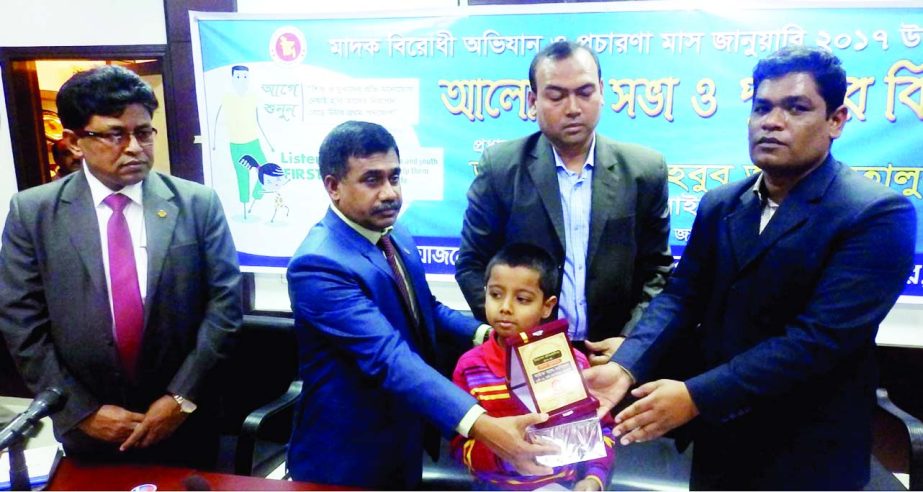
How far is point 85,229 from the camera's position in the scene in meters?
1.84

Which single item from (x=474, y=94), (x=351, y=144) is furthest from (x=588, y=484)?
(x=474, y=94)

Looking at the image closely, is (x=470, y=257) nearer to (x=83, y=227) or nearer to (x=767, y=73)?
(x=767, y=73)

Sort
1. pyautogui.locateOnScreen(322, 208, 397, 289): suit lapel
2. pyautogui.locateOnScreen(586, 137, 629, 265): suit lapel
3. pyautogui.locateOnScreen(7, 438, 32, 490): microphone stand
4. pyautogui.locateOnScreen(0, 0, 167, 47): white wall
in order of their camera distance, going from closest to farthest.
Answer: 1. pyautogui.locateOnScreen(7, 438, 32, 490): microphone stand
2. pyautogui.locateOnScreen(322, 208, 397, 289): suit lapel
3. pyautogui.locateOnScreen(586, 137, 629, 265): suit lapel
4. pyautogui.locateOnScreen(0, 0, 167, 47): white wall

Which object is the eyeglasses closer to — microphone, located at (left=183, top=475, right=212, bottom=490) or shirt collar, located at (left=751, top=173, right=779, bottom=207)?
microphone, located at (left=183, top=475, right=212, bottom=490)

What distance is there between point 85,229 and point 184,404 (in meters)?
0.63

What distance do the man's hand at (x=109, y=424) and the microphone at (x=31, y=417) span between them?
43 cm

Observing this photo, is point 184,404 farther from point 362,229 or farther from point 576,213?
point 576,213

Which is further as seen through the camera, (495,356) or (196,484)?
(495,356)

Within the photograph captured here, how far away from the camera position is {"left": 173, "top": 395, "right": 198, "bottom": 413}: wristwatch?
1909 mm

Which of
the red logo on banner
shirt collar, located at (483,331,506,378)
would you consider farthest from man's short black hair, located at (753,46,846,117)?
the red logo on banner

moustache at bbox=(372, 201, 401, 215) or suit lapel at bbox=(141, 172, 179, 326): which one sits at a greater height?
moustache at bbox=(372, 201, 401, 215)

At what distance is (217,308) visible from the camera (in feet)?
6.58

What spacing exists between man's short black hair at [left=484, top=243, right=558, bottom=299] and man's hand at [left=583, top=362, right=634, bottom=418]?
25cm

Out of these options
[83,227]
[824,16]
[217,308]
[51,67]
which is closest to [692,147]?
[824,16]
